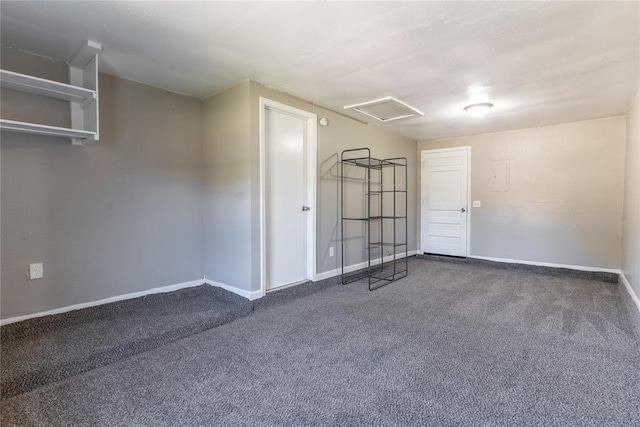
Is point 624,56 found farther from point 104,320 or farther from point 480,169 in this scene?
point 104,320

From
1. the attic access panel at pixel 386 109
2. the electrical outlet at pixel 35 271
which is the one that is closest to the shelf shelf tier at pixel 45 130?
the electrical outlet at pixel 35 271

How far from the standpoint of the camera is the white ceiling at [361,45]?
6.31 ft

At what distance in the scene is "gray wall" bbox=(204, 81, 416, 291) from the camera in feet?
10.1

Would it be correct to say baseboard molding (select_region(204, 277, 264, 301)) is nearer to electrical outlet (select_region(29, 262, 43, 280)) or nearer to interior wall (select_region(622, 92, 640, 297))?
electrical outlet (select_region(29, 262, 43, 280))

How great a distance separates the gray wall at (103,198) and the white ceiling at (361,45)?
0.32 meters

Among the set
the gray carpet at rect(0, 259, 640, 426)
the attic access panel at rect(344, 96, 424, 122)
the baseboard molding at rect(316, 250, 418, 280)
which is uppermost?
the attic access panel at rect(344, 96, 424, 122)

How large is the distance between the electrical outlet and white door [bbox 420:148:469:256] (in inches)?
214

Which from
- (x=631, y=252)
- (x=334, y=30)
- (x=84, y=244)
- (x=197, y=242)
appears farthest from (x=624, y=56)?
(x=84, y=244)

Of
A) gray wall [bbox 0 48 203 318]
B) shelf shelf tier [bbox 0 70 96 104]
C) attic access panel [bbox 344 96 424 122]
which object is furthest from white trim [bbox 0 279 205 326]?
attic access panel [bbox 344 96 424 122]

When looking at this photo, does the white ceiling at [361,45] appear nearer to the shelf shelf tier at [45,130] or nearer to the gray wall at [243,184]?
the gray wall at [243,184]

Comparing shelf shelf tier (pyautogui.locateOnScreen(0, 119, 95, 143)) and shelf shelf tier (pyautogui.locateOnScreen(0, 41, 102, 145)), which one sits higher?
shelf shelf tier (pyautogui.locateOnScreen(0, 41, 102, 145))

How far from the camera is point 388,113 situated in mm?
4156

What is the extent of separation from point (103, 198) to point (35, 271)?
0.76 meters

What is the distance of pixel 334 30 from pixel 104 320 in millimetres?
2928
